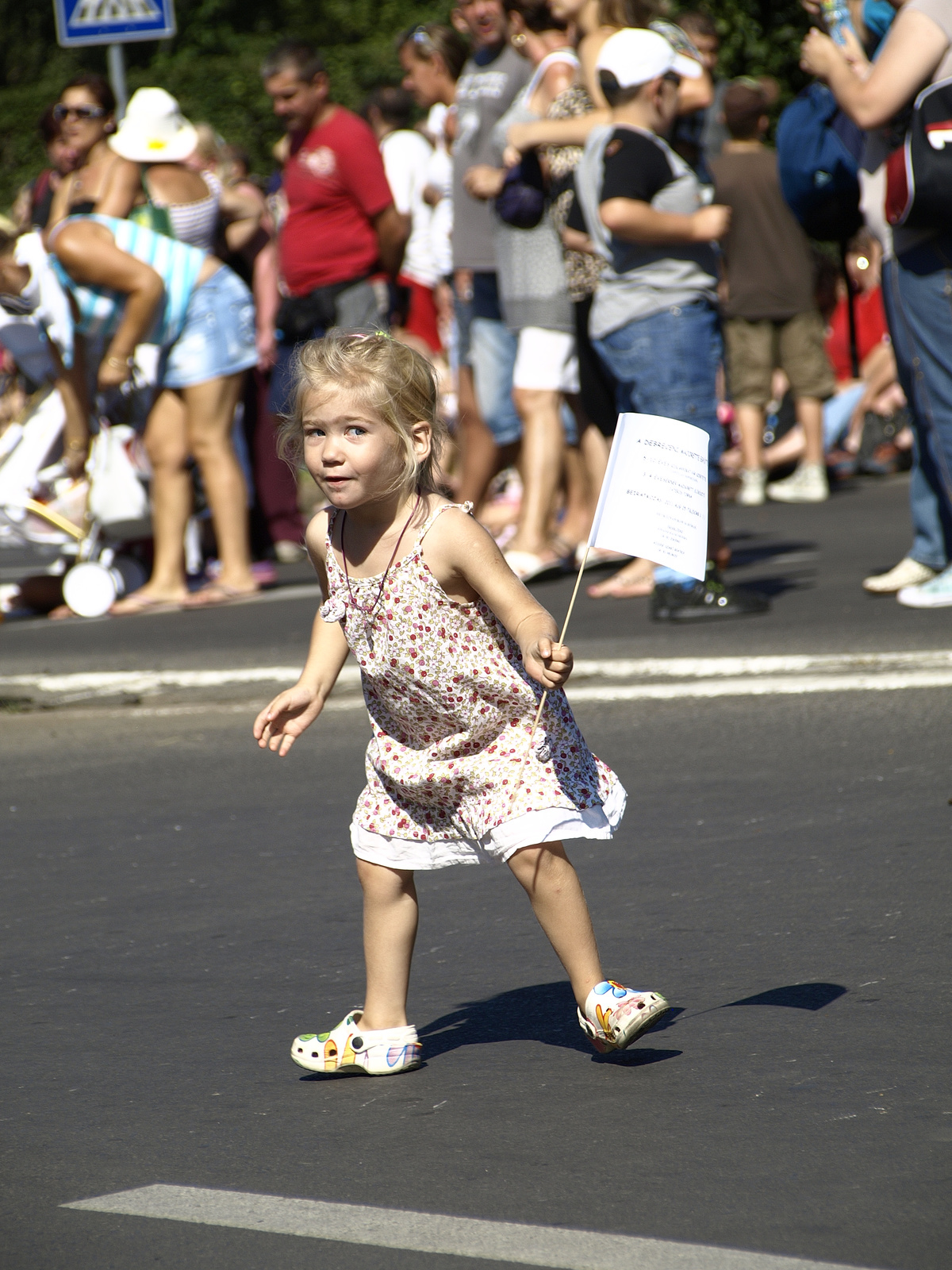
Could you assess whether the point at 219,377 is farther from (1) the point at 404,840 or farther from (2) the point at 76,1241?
(2) the point at 76,1241

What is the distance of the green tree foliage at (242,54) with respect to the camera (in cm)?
1509

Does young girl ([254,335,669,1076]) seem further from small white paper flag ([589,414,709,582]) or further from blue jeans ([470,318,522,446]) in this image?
blue jeans ([470,318,522,446])

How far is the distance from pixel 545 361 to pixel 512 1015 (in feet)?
17.5

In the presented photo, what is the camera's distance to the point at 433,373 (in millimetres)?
3609

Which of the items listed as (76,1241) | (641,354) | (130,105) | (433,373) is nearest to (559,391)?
(641,354)

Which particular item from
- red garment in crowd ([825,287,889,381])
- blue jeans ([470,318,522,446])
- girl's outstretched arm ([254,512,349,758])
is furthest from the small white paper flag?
red garment in crowd ([825,287,889,381])

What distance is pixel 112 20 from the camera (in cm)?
1142

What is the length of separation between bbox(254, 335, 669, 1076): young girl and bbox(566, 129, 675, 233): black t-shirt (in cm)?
388

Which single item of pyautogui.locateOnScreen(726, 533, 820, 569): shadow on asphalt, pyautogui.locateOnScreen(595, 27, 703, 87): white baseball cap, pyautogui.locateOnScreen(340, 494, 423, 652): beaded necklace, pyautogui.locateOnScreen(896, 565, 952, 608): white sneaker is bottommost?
pyautogui.locateOnScreen(726, 533, 820, 569): shadow on asphalt

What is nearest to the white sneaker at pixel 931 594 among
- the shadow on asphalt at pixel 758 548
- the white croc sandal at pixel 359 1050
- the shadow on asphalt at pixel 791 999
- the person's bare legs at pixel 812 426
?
the shadow on asphalt at pixel 758 548

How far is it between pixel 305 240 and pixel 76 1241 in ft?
25.7

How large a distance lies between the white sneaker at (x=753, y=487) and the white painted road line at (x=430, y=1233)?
9.59 meters

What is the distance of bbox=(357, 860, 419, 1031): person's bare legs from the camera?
11.0 feet

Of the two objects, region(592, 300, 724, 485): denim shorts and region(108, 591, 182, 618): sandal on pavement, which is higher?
region(592, 300, 724, 485): denim shorts
